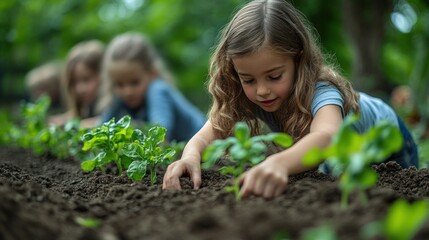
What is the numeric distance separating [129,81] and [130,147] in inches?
145

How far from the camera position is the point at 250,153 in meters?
1.89

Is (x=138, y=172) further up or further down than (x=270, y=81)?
further down

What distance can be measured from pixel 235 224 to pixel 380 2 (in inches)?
307

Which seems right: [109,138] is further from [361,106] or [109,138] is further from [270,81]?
[361,106]

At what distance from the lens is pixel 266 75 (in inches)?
115

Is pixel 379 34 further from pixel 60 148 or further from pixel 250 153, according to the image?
pixel 250 153

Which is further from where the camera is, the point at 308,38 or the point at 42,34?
the point at 42,34

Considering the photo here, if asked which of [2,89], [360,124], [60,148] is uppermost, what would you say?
[2,89]

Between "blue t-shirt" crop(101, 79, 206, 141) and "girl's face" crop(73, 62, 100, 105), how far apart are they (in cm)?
147

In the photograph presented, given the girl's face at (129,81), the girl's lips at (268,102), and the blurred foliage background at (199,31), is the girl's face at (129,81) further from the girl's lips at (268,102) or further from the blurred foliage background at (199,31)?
the girl's lips at (268,102)

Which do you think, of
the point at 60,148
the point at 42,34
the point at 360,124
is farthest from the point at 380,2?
the point at 42,34

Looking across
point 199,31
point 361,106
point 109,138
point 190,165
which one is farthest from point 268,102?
point 199,31

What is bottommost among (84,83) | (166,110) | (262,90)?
(262,90)

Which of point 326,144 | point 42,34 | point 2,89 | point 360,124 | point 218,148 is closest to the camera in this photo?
point 218,148
